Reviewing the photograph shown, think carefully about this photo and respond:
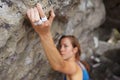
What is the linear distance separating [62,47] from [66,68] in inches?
12.5

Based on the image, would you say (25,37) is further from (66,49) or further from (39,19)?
(66,49)

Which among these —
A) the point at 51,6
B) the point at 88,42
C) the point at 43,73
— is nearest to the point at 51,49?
the point at 51,6

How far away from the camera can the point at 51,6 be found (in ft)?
10.3

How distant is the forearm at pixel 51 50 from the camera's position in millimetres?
2777

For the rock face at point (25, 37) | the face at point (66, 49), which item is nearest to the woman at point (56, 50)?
the face at point (66, 49)

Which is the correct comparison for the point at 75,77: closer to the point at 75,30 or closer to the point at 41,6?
the point at 41,6

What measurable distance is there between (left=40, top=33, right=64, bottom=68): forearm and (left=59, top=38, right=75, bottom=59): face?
0.32m

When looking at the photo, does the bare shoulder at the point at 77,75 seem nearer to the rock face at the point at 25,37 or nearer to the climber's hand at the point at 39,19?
the rock face at the point at 25,37

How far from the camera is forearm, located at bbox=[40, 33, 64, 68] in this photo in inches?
109

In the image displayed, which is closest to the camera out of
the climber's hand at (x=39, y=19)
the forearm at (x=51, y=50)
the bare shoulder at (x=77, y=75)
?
the climber's hand at (x=39, y=19)

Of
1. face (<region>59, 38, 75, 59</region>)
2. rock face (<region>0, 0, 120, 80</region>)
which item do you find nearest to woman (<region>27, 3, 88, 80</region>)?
face (<region>59, 38, 75, 59</region>)

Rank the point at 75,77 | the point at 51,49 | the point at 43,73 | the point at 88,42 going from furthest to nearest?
the point at 88,42, the point at 43,73, the point at 75,77, the point at 51,49

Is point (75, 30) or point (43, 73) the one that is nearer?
point (43, 73)

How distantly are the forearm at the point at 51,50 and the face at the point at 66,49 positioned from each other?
0.32 meters
